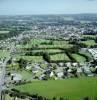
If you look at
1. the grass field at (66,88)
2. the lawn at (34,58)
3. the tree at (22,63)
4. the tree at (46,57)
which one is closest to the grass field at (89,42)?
the tree at (46,57)

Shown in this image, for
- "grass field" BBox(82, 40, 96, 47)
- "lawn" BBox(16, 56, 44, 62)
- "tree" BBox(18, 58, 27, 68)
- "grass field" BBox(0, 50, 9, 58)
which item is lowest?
"grass field" BBox(0, 50, 9, 58)

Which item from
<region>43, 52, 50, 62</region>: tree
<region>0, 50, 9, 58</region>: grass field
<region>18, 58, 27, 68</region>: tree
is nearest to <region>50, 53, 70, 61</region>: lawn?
<region>43, 52, 50, 62</region>: tree

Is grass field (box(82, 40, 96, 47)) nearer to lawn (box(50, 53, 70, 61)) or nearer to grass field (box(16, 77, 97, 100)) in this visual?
lawn (box(50, 53, 70, 61))

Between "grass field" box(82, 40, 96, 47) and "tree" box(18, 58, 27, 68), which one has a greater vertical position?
"grass field" box(82, 40, 96, 47)

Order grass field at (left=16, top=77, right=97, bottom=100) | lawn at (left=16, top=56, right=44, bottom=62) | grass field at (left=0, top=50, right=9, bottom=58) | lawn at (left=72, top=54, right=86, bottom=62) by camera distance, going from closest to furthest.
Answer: grass field at (left=16, top=77, right=97, bottom=100)
lawn at (left=72, top=54, right=86, bottom=62)
lawn at (left=16, top=56, right=44, bottom=62)
grass field at (left=0, top=50, right=9, bottom=58)

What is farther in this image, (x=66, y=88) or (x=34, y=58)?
(x=34, y=58)

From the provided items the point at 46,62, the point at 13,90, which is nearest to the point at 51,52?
the point at 46,62

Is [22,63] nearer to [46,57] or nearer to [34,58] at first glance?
[34,58]

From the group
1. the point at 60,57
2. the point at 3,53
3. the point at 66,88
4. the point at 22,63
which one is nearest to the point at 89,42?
the point at 60,57

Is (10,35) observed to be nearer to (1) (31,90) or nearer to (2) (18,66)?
(2) (18,66)
